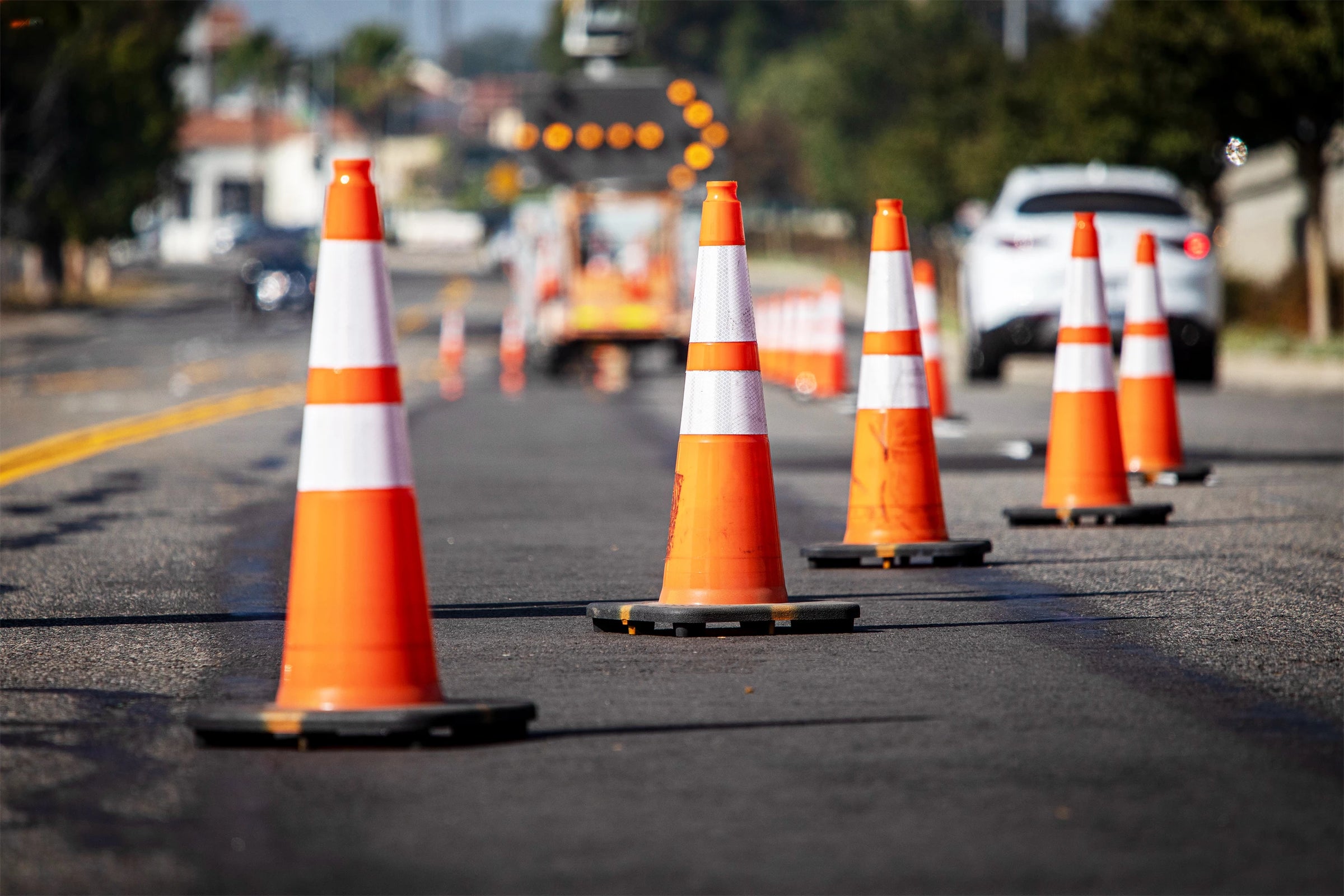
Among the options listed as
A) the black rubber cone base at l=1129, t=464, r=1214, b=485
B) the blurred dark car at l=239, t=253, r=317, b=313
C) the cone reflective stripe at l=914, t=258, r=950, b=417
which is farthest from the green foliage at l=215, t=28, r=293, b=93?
the black rubber cone base at l=1129, t=464, r=1214, b=485

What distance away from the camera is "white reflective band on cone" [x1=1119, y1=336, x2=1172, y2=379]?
34.6 ft

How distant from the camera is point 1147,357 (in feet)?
34.6

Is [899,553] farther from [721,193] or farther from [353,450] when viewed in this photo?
[353,450]

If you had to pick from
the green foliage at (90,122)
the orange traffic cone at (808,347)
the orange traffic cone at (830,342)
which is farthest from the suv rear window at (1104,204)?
the green foliage at (90,122)

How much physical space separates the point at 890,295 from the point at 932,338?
21.5ft

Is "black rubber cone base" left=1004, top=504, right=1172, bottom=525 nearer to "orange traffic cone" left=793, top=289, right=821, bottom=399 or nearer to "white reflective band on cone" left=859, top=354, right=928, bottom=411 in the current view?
"white reflective band on cone" left=859, top=354, right=928, bottom=411

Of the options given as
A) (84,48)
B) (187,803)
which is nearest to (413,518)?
(187,803)

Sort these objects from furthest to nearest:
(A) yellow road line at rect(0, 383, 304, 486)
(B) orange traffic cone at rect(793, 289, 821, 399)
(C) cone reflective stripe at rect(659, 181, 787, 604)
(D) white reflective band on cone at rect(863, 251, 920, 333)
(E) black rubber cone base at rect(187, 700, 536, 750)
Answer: (B) orange traffic cone at rect(793, 289, 821, 399) → (A) yellow road line at rect(0, 383, 304, 486) → (D) white reflective band on cone at rect(863, 251, 920, 333) → (C) cone reflective stripe at rect(659, 181, 787, 604) → (E) black rubber cone base at rect(187, 700, 536, 750)

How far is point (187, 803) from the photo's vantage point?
414 cm

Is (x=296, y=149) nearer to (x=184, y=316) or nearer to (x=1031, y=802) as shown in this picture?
(x=184, y=316)

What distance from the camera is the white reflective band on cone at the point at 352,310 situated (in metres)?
4.94

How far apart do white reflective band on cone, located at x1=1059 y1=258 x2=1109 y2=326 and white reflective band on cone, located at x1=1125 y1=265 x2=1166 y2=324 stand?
51.5 inches

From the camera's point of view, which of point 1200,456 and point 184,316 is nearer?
point 1200,456

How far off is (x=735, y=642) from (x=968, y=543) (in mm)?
1882
